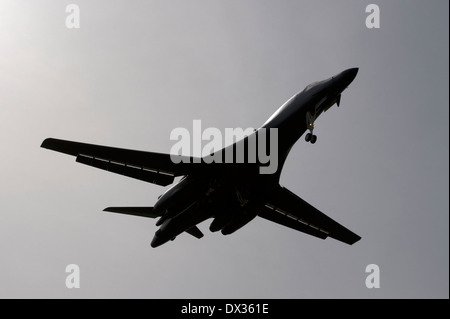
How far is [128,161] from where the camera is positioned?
2172cm

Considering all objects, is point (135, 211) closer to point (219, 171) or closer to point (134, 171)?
point (134, 171)

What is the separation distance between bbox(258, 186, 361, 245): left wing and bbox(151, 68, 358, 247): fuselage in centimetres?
284

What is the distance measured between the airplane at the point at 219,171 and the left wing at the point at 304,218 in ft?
3.41

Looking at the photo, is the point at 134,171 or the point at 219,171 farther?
the point at 134,171

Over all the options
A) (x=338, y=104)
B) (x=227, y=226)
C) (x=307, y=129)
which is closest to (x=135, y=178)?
(x=227, y=226)

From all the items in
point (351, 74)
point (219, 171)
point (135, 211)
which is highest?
point (351, 74)

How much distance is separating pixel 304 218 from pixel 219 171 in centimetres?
794

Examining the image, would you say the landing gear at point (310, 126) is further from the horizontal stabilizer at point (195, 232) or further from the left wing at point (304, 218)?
the horizontal stabilizer at point (195, 232)

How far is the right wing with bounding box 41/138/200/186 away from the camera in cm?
2100

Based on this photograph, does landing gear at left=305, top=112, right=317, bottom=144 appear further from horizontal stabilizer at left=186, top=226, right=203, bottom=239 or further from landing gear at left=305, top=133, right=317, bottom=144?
horizontal stabilizer at left=186, top=226, right=203, bottom=239

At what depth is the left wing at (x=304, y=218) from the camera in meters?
24.8

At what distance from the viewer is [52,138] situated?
2053 centimetres

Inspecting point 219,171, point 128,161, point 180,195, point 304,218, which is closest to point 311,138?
point 219,171

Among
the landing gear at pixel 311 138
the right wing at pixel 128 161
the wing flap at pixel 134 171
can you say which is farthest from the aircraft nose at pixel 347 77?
the wing flap at pixel 134 171
